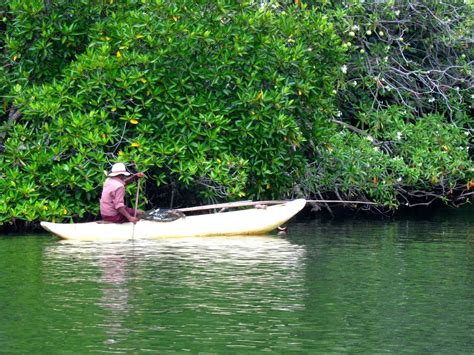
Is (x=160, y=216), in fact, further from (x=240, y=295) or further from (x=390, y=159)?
(x=240, y=295)

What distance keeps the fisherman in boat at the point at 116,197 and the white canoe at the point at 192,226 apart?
5.4 inches

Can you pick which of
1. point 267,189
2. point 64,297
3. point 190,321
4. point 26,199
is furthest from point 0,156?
point 190,321

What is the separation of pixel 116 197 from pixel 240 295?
6.40m

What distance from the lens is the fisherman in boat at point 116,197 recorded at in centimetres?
2030

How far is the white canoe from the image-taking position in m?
20.3

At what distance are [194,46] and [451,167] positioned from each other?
242 inches

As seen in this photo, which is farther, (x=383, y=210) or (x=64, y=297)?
(x=383, y=210)

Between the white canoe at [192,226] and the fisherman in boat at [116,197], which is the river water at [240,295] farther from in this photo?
the fisherman in boat at [116,197]

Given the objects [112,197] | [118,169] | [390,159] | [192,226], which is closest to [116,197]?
[112,197]

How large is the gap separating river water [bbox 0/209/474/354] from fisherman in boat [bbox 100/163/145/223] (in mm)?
623

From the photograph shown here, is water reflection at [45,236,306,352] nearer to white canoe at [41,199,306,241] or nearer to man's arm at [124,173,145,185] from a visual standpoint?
white canoe at [41,199,306,241]

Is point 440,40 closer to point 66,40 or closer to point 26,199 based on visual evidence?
point 66,40

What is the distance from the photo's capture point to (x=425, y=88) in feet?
88.4

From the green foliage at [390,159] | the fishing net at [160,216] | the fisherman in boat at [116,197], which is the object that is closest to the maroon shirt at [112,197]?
the fisherman in boat at [116,197]
